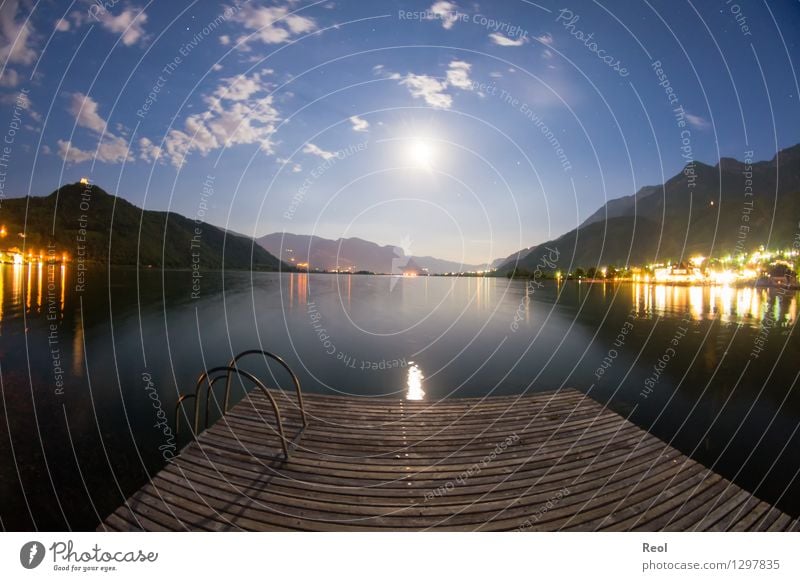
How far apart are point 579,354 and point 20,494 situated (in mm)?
24606

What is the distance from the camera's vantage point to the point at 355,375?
1694cm

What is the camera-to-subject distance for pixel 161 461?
8.75m

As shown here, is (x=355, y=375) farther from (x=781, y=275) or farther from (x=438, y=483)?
(x=781, y=275)

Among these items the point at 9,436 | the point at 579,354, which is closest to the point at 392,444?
the point at 9,436

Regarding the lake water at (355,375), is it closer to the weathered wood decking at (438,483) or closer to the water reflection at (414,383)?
the water reflection at (414,383)

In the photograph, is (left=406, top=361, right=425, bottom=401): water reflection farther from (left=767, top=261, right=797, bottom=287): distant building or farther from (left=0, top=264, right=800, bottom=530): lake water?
(left=767, top=261, right=797, bottom=287): distant building

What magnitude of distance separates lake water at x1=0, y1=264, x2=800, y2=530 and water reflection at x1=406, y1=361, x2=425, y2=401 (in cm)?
15

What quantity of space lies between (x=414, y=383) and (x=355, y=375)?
2964mm

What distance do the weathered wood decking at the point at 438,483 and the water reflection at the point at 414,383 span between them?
677 cm
